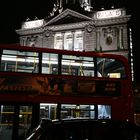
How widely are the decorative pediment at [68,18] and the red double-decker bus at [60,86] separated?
2653 centimetres

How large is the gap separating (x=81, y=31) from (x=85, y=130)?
109ft

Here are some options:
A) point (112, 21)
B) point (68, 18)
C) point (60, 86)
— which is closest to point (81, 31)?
point (68, 18)

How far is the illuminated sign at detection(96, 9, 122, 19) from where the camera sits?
34125 mm

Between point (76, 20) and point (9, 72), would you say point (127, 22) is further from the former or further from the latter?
point (9, 72)

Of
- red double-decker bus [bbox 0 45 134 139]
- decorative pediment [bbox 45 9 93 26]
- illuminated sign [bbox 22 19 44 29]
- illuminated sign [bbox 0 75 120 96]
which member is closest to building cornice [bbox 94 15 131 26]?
decorative pediment [bbox 45 9 93 26]

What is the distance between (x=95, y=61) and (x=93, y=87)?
97cm

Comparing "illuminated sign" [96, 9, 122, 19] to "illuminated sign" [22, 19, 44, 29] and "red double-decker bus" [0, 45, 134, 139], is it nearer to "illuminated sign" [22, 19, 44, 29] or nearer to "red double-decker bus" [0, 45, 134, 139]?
"illuminated sign" [22, 19, 44, 29]

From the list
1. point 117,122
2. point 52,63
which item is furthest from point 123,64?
point 117,122

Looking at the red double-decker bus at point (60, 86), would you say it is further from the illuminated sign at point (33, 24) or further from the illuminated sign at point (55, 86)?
the illuminated sign at point (33, 24)

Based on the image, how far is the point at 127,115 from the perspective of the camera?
977cm

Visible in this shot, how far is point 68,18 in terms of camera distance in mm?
36844

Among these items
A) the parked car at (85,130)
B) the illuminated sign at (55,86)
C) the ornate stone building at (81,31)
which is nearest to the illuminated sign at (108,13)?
the ornate stone building at (81,31)

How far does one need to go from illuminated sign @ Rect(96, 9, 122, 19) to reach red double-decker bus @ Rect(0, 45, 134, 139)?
82.1 ft

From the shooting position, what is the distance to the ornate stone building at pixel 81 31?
3444 cm
